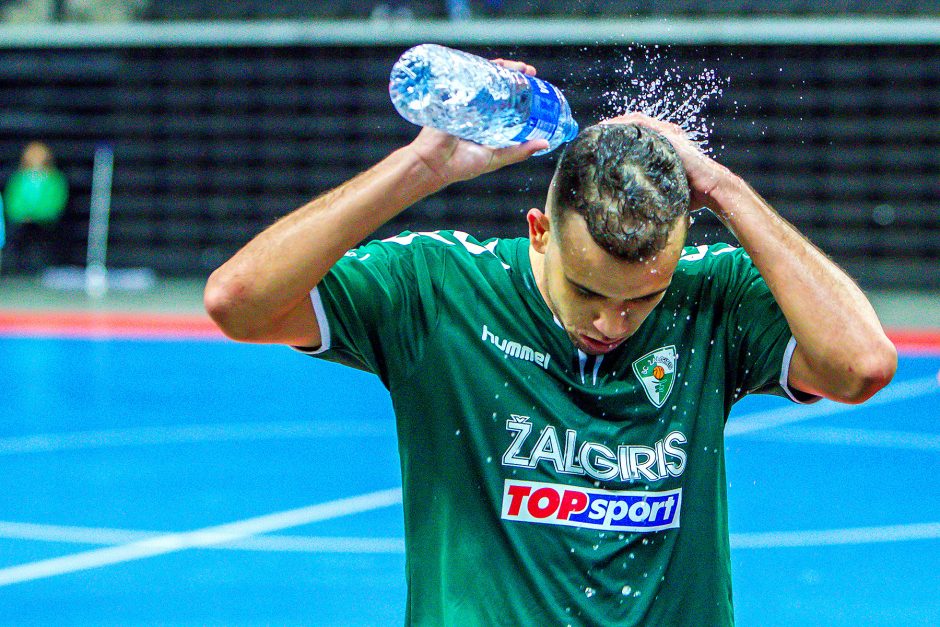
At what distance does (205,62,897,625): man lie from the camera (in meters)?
2.03

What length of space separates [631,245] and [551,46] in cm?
1174

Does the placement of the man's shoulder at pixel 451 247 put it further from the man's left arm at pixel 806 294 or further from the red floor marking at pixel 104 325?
the red floor marking at pixel 104 325

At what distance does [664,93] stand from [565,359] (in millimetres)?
611

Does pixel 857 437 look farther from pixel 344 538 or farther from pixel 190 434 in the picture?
pixel 190 434

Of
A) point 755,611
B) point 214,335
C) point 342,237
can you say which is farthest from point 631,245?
point 214,335

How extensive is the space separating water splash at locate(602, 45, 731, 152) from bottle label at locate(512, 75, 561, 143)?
304mm

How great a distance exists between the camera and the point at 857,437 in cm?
750

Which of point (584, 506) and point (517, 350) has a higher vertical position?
point (517, 350)

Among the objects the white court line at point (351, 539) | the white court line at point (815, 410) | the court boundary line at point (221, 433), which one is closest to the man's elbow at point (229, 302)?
the white court line at point (351, 539)

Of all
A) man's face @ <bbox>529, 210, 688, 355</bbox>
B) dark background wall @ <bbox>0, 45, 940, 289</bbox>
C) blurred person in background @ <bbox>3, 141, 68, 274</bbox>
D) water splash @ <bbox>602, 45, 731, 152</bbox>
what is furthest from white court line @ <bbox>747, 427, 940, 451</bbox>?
blurred person in background @ <bbox>3, 141, 68, 274</bbox>

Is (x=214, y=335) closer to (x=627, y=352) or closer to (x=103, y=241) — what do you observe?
(x=103, y=241)

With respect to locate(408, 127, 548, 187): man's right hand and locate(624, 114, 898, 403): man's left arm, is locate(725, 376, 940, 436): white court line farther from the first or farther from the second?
locate(408, 127, 548, 187): man's right hand

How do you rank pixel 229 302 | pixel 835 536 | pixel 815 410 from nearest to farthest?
pixel 229 302 → pixel 835 536 → pixel 815 410

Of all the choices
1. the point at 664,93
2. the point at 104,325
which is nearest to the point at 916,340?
the point at 104,325
